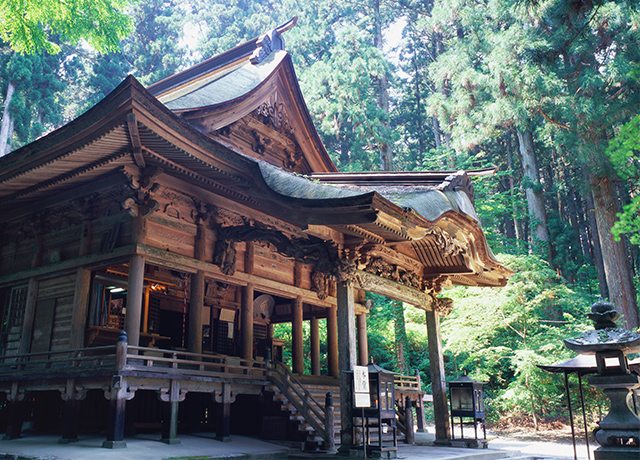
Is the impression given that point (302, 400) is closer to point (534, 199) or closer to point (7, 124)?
point (534, 199)

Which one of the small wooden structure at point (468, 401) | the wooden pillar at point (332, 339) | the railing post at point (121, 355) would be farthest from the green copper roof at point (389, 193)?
the wooden pillar at point (332, 339)

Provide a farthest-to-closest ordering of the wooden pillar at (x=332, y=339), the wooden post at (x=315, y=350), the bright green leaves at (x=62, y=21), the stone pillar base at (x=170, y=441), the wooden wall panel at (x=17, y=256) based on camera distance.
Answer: the wooden pillar at (x=332, y=339)
the wooden post at (x=315, y=350)
the wooden wall panel at (x=17, y=256)
the bright green leaves at (x=62, y=21)
the stone pillar base at (x=170, y=441)

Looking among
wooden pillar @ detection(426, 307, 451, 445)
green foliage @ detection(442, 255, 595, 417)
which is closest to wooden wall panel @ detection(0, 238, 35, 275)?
wooden pillar @ detection(426, 307, 451, 445)

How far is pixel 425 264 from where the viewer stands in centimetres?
1262

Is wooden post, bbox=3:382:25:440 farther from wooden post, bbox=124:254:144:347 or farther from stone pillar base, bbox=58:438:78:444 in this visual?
wooden post, bbox=124:254:144:347

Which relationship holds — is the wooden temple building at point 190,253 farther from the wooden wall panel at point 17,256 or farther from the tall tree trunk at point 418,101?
the tall tree trunk at point 418,101

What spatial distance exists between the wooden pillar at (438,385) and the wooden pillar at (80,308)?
7.58 m

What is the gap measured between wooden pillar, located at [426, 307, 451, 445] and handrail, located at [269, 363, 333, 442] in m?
3.43

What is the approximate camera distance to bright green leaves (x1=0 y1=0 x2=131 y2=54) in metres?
10.5

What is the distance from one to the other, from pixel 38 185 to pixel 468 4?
2580 cm

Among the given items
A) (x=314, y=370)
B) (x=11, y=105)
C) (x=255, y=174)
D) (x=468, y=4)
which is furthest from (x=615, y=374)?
(x=11, y=105)

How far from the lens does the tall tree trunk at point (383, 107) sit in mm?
28930

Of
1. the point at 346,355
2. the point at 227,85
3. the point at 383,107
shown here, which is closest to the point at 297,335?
the point at 346,355

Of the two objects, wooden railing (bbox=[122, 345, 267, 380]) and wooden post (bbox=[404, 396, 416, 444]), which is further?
wooden post (bbox=[404, 396, 416, 444])
